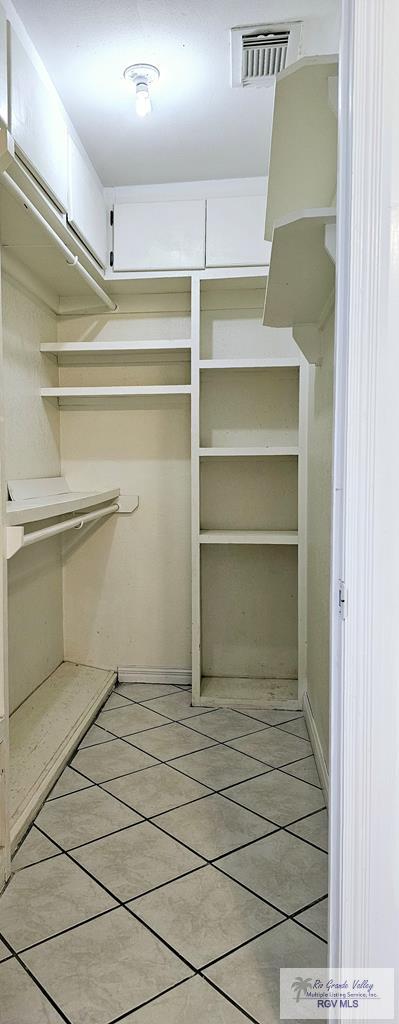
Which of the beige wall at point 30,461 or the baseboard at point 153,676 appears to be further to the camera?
the baseboard at point 153,676

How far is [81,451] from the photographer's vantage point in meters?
3.16

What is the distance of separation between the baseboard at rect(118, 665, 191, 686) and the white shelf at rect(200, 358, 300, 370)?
152 cm

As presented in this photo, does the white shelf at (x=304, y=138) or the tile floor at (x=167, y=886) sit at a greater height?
Result: the white shelf at (x=304, y=138)

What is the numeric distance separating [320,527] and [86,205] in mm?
1569

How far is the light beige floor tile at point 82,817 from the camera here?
182 centimetres

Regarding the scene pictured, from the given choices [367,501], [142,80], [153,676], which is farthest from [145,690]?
[142,80]

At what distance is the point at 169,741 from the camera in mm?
2463

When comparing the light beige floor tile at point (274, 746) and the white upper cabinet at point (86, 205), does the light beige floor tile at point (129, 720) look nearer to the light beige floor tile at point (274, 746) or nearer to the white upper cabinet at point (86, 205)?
the light beige floor tile at point (274, 746)

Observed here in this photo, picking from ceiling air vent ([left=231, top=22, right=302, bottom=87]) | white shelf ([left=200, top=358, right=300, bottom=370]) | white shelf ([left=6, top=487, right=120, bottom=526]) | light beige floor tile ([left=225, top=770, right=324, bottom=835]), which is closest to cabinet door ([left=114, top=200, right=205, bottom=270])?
white shelf ([left=200, top=358, right=300, bottom=370])

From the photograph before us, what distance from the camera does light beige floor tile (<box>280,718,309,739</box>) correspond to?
101 inches

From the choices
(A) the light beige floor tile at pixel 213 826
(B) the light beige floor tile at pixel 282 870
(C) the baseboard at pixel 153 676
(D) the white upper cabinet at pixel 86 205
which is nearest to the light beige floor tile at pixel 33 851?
(A) the light beige floor tile at pixel 213 826

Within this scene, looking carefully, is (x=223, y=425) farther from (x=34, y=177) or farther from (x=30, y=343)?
(x=34, y=177)

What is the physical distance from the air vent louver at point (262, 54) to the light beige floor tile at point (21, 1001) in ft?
8.28

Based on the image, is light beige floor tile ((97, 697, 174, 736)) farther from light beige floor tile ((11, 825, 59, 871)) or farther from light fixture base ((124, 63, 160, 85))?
light fixture base ((124, 63, 160, 85))
